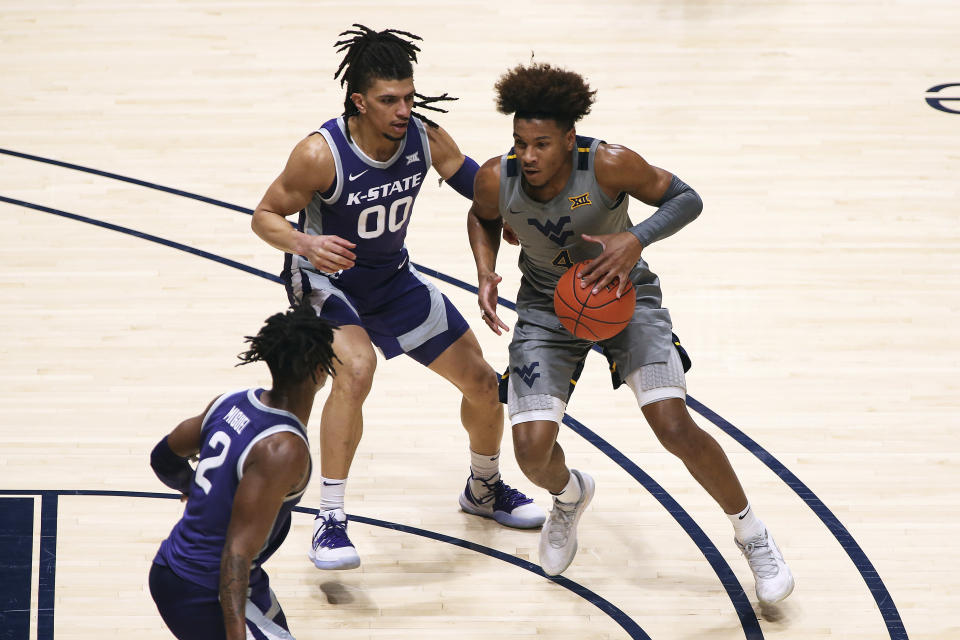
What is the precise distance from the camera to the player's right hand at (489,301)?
4.73 meters

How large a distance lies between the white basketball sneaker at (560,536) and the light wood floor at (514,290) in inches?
4.3

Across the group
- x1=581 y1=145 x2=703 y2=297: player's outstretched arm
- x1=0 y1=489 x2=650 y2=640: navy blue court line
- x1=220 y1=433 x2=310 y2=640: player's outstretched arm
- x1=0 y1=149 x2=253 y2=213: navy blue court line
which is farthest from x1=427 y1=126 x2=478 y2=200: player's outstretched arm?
x1=0 y1=149 x2=253 y2=213: navy blue court line

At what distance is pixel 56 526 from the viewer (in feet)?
17.1

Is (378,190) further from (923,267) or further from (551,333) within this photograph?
(923,267)

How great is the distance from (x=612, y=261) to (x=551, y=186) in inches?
16.5

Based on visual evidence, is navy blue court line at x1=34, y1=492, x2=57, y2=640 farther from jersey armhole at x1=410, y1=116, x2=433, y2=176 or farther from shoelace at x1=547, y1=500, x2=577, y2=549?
jersey armhole at x1=410, y1=116, x2=433, y2=176

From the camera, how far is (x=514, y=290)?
7.23 m

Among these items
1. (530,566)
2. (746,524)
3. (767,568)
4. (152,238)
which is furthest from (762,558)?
(152,238)

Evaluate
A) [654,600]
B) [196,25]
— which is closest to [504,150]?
[196,25]

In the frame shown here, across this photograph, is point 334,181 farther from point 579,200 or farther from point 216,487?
point 216,487

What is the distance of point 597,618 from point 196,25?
771 cm

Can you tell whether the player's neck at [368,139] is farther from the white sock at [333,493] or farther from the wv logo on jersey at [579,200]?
the white sock at [333,493]

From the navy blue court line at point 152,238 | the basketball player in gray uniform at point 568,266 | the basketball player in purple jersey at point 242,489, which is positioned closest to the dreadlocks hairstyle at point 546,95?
the basketball player in gray uniform at point 568,266

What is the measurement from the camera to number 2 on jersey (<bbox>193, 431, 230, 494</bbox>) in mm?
3615
